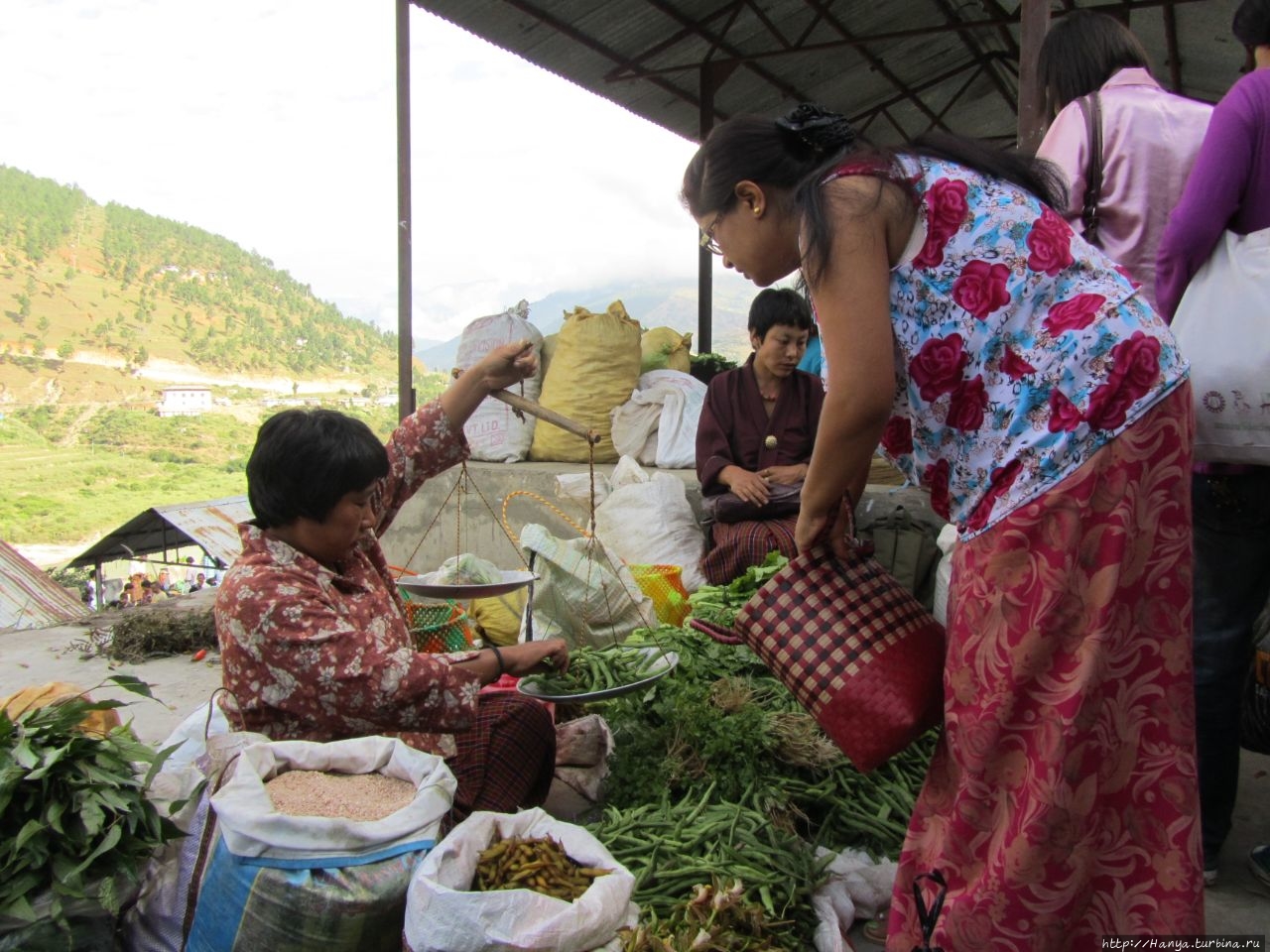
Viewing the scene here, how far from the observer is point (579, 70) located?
23.4 feet

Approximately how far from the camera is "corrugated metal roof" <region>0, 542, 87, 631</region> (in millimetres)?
5312

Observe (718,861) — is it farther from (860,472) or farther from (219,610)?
(219,610)

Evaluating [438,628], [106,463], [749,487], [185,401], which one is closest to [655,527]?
[749,487]

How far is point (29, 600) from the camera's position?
5.57 metres

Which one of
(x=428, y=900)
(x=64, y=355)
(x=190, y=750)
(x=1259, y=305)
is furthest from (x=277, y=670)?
(x=64, y=355)

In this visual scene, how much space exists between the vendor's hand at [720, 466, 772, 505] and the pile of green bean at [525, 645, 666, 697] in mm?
1256

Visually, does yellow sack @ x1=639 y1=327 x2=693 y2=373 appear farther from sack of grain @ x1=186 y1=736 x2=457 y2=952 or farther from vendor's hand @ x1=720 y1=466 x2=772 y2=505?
sack of grain @ x1=186 y1=736 x2=457 y2=952

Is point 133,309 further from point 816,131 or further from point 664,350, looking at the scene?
point 816,131

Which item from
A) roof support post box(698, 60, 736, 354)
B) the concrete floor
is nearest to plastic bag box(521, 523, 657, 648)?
the concrete floor

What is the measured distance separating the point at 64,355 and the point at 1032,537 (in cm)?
2825

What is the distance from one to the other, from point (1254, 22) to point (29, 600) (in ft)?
20.2

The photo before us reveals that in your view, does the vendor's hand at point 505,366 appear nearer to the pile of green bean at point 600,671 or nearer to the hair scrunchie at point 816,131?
the pile of green bean at point 600,671

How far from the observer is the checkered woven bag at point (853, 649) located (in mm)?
1477

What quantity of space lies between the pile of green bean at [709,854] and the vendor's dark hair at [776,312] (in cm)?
231
